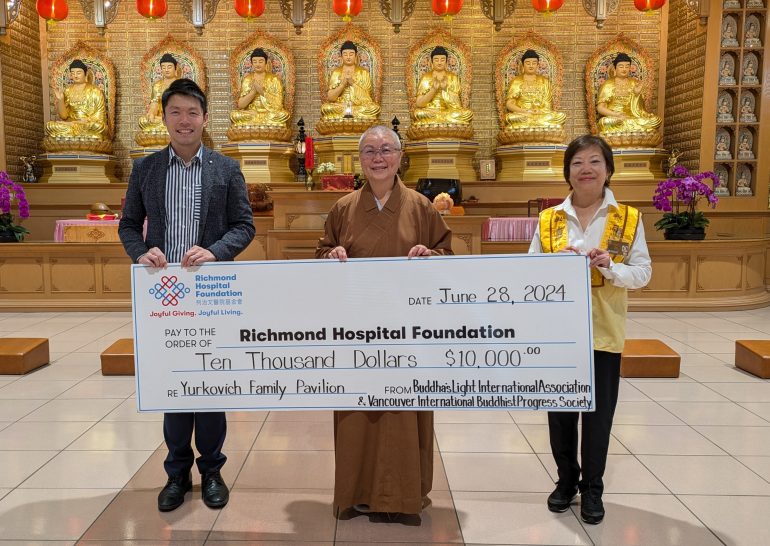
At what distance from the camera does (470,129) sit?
8.14 meters

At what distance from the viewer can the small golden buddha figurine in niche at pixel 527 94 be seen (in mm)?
8227

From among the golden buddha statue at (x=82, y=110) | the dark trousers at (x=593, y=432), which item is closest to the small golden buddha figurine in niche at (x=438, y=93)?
the golden buddha statue at (x=82, y=110)

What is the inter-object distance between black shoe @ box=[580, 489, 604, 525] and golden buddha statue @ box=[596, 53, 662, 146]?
21.4 ft

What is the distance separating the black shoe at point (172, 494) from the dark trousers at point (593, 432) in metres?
1.30

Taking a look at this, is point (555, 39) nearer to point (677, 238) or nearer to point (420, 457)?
point (677, 238)

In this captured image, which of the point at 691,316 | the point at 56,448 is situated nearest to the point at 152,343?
the point at 56,448

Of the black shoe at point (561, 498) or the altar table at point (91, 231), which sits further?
the altar table at point (91, 231)

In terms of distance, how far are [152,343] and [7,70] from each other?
24.1ft

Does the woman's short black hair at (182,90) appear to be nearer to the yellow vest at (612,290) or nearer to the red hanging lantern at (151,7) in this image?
the yellow vest at (612,290)

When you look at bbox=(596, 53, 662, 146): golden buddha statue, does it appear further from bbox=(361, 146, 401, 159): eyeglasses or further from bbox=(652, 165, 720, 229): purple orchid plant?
bbox=(361, 146, 401, 159): eyeglasses

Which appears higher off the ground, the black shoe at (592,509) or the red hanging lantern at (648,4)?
the red hanging lantern at (648,4)

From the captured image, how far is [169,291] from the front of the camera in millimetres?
2086

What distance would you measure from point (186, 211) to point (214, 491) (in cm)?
98

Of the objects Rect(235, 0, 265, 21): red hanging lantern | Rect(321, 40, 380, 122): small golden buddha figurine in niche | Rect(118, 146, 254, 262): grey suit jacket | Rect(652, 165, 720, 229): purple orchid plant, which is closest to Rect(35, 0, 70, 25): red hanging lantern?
Rect(235, 0, 265, 21): red hanging lantern
